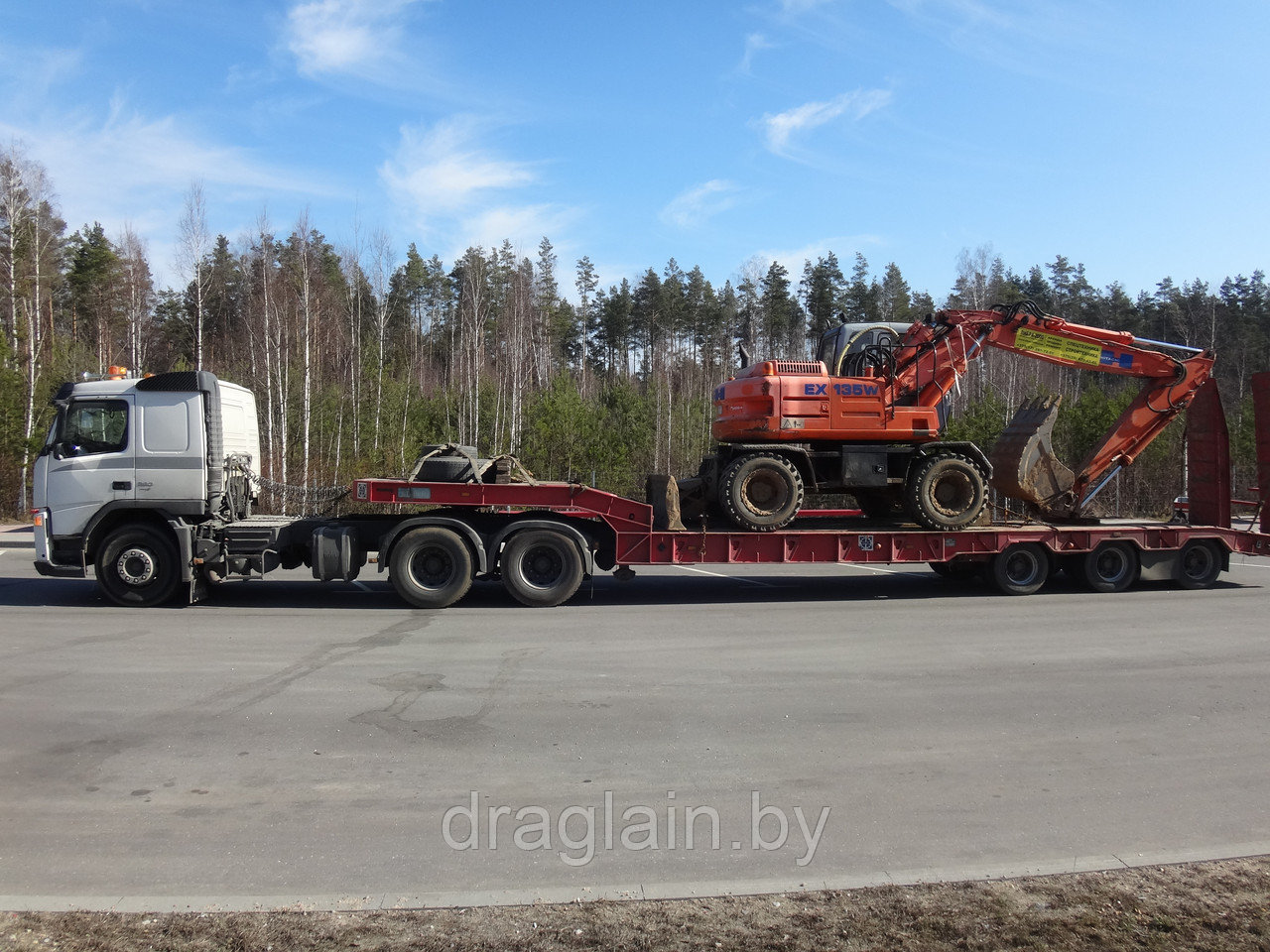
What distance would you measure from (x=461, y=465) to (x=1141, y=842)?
906cm

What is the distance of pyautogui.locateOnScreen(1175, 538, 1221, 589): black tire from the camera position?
14.0 meters

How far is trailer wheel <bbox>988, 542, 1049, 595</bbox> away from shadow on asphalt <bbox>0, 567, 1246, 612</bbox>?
23cm

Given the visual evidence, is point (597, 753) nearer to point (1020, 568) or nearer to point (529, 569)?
point (529, 569)

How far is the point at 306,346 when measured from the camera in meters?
30.9

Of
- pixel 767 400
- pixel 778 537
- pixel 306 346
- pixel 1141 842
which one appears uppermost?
pixel 306 346

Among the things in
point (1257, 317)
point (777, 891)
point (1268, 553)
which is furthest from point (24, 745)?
point (1257, 317)

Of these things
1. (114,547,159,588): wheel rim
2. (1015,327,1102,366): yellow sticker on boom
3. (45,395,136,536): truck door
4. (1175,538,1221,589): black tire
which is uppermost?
(1015,327,1102,366): yellow sticker on boom

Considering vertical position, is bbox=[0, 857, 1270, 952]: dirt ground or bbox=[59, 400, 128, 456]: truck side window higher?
bbox=[59, 400, 128, 456]: truck side window

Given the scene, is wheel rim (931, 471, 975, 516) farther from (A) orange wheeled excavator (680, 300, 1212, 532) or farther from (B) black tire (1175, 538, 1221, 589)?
(B) black tire (1175, 538, 1221, 589)

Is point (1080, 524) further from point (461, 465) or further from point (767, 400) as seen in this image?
point (461, 465)

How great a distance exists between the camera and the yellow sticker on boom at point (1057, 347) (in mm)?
13992

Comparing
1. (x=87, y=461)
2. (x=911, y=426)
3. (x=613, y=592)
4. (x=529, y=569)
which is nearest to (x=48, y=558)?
(x=87, y=461)

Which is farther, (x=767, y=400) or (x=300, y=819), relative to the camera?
(x=767, y=400)

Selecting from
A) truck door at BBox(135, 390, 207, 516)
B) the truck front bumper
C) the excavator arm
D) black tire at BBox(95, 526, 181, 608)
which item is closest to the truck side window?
truck door at BBox(135, 390, 207, 516)
